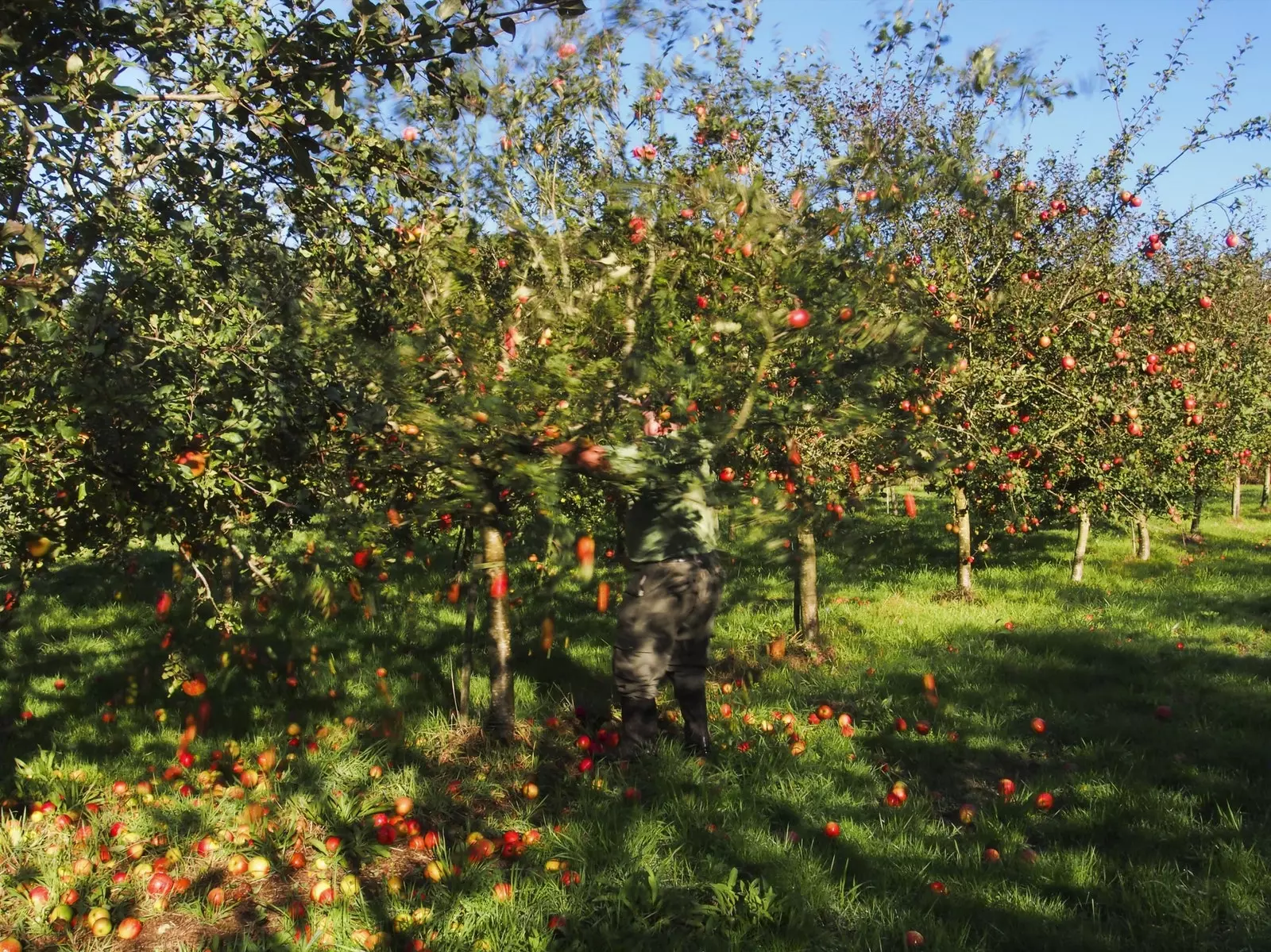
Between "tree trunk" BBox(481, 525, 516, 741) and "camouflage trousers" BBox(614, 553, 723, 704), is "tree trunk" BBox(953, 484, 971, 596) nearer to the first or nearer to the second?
"camouflage trousers" BBox(614, 553, 723, 704)

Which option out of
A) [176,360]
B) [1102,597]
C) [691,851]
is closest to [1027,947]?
[691,851]

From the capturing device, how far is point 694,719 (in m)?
5.36

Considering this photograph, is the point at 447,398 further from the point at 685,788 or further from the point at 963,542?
the point at 963,542

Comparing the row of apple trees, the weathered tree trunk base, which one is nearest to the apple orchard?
the row of apple trees

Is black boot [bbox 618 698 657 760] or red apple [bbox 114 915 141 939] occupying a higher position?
Answer: black boot [bbox 618 698 657 760]

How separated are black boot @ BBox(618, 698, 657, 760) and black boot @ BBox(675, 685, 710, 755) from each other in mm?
197

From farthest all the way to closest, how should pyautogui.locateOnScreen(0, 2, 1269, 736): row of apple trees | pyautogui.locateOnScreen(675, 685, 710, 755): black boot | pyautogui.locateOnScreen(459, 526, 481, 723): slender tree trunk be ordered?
pyautogui.locateOnScreen(459, 526, 481, 723): slender tree trunk
pyautogui.locateOnScreen(675, 685, 710, 755): black boot
pyautogui.locateOnScreen(0, 2, 1269, 736): row of apple trees

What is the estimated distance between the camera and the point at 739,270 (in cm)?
354

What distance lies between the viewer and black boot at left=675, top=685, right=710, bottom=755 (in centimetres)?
531

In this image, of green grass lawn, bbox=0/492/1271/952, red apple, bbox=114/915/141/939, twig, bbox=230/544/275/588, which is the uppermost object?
twig, bbox=230/544/275/588

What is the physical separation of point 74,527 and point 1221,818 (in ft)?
17.9

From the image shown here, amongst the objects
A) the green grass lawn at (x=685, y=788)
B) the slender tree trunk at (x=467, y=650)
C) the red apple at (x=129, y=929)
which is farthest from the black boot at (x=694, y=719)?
the red apple at (x=129, y=929)

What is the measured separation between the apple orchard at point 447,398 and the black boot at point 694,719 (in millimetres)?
244

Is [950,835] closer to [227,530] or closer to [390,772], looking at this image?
[390,772]
